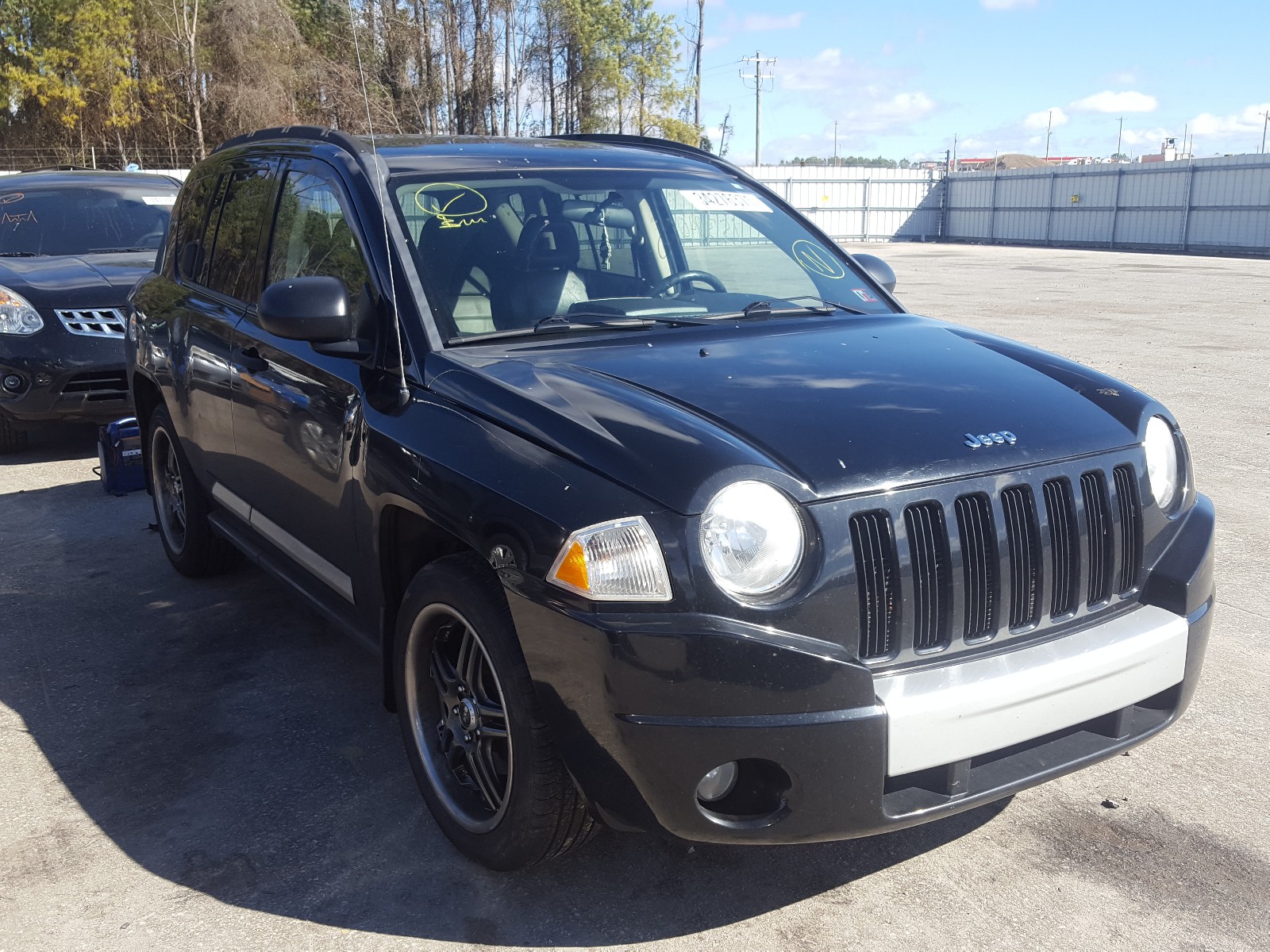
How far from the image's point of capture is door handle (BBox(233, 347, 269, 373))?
3920 millimetres

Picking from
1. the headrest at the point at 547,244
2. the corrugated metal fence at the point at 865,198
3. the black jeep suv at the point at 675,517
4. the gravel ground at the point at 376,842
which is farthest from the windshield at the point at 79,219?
the corrugated metal fence at the point at 865,198

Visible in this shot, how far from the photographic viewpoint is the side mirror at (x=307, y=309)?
316 cm

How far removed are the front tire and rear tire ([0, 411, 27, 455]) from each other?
240 inches

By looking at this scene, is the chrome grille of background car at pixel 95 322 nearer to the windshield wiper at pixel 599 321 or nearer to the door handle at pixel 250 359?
the door handle at pixel 250 359

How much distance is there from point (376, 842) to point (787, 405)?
1607mm

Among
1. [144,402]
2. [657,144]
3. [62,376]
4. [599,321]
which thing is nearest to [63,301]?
[62,376]

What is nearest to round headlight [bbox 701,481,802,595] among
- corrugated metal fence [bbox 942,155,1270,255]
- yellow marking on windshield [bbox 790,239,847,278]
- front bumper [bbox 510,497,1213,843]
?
front bumper [bbox 510,497,1213,843]

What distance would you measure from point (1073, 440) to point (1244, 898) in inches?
46.3

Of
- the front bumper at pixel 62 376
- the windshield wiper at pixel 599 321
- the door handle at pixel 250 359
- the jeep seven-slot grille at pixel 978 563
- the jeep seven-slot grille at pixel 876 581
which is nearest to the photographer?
the jeep seven-slot grille at pixel 876 581

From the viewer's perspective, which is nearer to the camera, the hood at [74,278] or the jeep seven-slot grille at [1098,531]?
the jeep seven-slot grille at [1098,531]

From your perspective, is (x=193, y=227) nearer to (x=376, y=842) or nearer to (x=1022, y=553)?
(x=376, y=842)

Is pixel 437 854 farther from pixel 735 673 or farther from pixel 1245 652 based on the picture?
pixel 1245 652

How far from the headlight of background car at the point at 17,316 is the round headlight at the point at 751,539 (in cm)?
677

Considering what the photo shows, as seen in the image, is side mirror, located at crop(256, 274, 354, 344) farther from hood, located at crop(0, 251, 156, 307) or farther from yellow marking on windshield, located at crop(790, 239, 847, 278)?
hood, located at crop(0, 251, 156, 307)
